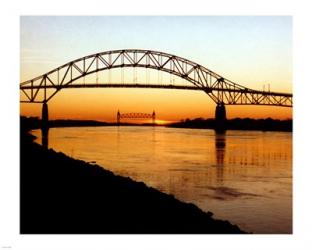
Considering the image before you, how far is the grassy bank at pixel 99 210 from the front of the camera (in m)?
5.80

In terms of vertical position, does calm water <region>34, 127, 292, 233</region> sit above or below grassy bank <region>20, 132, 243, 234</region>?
below

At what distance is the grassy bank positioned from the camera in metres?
5.80

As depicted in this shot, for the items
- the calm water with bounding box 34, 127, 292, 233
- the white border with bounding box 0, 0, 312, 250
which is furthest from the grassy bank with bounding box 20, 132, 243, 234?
the calm water with bounding box 34, 127, 292, 233

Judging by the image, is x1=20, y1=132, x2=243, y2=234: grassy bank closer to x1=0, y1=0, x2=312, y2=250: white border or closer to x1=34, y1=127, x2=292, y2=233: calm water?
x1=0, y1=0, x2=312, y2=250: white border

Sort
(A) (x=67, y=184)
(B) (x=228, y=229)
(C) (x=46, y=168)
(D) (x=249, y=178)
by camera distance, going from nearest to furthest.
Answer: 1. (B) (x=228, y=229)
2. (A) (x=67, y=184)
3. (C) (x=46, y=168)
4. (D) (x=249, y=178)

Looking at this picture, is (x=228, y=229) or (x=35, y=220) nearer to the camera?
(x=35, y=220)
